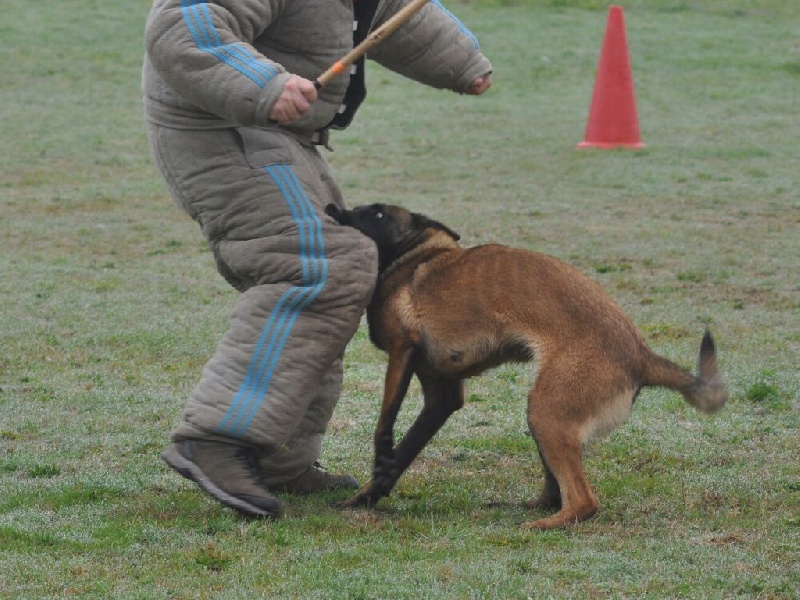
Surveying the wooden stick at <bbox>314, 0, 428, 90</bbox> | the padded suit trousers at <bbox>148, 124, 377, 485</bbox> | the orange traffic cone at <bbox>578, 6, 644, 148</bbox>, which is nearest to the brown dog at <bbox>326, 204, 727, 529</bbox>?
the padded suit trousers at <bbox>148, 124, 377, 485</bbox>

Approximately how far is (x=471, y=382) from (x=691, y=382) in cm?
229

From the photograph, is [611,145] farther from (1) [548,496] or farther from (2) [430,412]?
(1) [548,496]

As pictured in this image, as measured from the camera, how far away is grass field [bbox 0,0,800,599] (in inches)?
165

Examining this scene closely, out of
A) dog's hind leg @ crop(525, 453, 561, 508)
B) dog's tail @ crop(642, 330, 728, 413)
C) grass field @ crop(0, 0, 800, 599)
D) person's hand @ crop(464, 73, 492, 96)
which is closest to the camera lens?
grass field @ crop(0, 0, 800, 599)

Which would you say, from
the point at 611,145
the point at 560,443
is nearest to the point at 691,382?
the point at 560,443

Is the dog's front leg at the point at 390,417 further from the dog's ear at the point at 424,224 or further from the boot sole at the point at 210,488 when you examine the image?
the dog's ear at the point at 424,224

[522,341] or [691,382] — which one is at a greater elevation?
[522,341]

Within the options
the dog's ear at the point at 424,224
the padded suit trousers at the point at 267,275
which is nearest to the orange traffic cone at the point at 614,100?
the dog's ear at the point at 424,224

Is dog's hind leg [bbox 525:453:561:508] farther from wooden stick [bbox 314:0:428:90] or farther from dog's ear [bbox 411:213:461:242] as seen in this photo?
wooden stick [bbox 314:0:428:90]

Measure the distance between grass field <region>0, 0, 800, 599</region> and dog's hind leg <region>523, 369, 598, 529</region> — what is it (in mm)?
102

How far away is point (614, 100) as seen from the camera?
1499cm

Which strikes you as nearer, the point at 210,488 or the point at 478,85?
the point at 210,488

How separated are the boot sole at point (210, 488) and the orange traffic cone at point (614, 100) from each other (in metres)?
10.9

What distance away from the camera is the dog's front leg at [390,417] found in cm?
482
